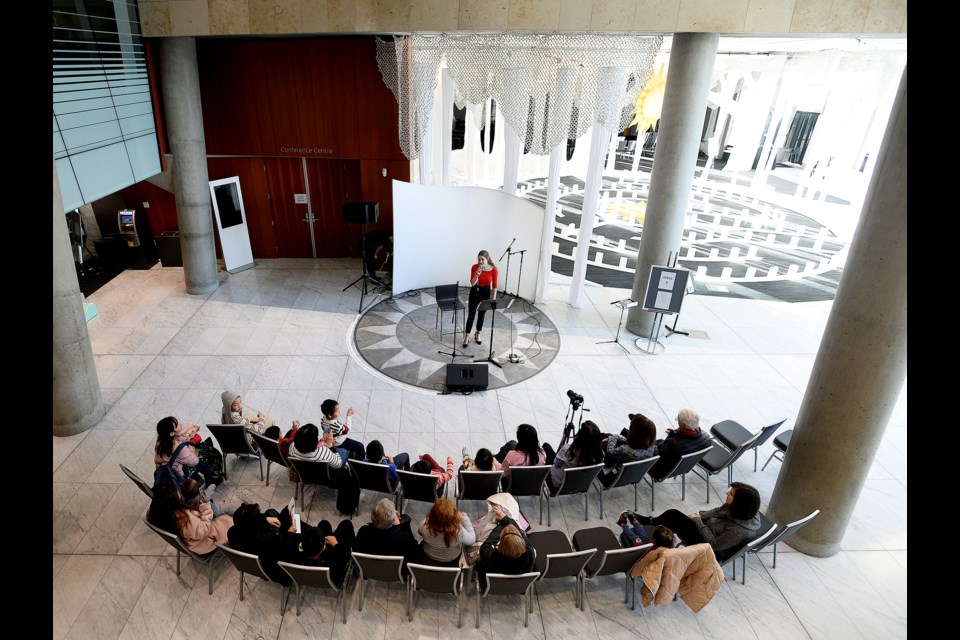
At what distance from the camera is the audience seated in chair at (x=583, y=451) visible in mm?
5551

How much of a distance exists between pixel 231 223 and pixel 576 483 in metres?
8.75

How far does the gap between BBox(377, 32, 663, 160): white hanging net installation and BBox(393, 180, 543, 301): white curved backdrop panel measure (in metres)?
1.26

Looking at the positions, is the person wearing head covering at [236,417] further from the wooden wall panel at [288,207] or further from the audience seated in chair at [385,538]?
the wooden wall panel at [288,207]

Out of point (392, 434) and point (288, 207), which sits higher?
point (288, 207)

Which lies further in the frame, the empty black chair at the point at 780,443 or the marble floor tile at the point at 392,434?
the empty black chair at the point at 780,443

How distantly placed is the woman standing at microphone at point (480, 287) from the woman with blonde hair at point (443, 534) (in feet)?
14.5

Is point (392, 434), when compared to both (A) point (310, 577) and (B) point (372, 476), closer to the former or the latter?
(B) point (372, 476)

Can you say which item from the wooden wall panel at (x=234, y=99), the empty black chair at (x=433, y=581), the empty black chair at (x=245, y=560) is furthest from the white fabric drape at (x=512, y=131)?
the empty black chair at (x=245, y=560)

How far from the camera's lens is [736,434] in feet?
21.3

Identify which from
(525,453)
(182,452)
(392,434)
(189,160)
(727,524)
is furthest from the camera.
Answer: (189,160)

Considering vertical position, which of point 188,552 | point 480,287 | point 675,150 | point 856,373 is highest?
point 675,150

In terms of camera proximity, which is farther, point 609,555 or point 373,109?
point 373,109

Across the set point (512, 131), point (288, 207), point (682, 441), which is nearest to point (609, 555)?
point (682, 441)

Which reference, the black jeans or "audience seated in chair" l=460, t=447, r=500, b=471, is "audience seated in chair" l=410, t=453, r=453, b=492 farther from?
the black jeans
